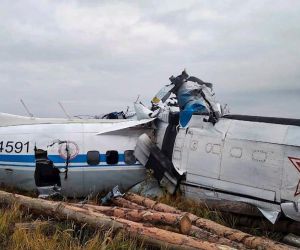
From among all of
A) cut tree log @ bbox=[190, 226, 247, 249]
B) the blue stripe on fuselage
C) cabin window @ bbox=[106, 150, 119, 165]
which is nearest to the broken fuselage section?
cabin window @ bbox=[106, 150, 119, 165]

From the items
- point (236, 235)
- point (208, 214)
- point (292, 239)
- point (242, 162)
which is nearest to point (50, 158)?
point (208, 214)

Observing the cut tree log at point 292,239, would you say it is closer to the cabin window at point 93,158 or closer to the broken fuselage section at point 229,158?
the broken fuselage section at point 229,158

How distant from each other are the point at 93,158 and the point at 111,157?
50 centimetres

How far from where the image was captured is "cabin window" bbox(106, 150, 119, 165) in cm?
1166

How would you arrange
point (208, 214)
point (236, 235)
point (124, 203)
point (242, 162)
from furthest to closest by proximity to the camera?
1. point (124, 203)
2. point (208, 214)
3. point (242, 162)
4. point (236, 235)

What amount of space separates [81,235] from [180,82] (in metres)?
5.67

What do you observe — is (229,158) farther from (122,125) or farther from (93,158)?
(93,158)

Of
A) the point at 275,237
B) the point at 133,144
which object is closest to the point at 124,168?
the point at 133,144

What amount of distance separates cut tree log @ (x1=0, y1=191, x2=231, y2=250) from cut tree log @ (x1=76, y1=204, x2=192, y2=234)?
45cm

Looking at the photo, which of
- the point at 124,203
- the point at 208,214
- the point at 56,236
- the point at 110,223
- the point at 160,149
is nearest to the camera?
the point at 56,236

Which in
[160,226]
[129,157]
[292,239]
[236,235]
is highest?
[129,157]

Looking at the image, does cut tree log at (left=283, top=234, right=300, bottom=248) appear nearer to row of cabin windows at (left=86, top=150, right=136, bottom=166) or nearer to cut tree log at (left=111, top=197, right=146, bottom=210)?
cut tree log at (left=111, top=197, right=146, bottom=210)

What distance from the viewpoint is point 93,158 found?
Answer: 38.0 feet

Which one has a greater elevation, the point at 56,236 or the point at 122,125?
the point at 122,125
